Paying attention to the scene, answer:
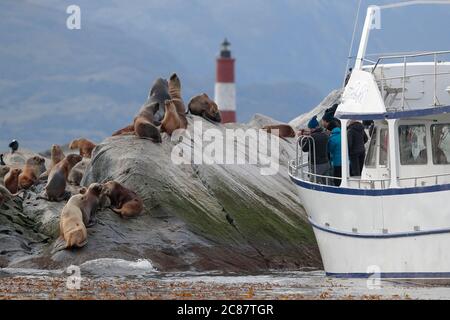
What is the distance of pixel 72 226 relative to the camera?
25.1m

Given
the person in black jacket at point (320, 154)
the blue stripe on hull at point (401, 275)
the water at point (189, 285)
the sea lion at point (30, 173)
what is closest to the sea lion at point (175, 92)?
the sea lion at point (30, 173)

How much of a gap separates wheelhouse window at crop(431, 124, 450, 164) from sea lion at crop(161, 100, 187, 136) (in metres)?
7.26

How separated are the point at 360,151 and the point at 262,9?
17255 cm

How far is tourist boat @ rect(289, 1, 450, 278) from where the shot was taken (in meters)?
22.1

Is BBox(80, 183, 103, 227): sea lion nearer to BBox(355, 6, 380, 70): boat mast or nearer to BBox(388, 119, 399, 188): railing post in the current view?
BBox(355, 6, 380, 70): boat mast

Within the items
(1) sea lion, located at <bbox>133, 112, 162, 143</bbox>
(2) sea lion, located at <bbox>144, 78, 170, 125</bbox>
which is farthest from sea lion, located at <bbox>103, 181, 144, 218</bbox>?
(2) sea lion, located at <bbox>144, 78, 170, 125</bbox>

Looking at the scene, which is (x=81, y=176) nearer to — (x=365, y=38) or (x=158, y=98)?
(x=158, y=98)

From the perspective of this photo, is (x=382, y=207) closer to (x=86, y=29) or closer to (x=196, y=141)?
(x=196, y=141)

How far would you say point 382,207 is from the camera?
22578 millimetres

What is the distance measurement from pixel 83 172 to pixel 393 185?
9264 millimetres

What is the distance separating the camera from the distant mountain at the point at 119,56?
167375 millimetres

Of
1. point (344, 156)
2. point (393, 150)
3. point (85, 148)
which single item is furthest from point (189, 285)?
point (85, 148)

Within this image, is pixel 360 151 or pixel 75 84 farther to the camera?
pixel 75 84
